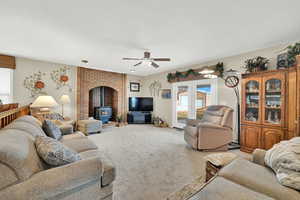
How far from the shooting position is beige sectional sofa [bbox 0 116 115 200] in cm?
94

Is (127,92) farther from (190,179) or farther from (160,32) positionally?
(190,179)

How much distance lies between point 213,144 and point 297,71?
2021 millimetres

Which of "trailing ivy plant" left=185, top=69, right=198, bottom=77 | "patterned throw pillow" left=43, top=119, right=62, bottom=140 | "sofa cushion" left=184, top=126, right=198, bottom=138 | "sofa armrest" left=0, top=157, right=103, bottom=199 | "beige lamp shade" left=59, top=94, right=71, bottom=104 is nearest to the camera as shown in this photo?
"sofa armrest" left=0, top=157, right=103, bottom=199

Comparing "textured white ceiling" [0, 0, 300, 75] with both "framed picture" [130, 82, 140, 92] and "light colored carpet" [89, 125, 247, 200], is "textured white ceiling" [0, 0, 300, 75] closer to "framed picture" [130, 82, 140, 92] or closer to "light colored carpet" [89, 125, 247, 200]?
"light colored carpet" [89, 125, 247, 200]

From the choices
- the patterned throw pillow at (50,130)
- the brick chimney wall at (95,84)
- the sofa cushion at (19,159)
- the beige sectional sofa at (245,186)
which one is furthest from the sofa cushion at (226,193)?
the brick chimney wall at (95,84)

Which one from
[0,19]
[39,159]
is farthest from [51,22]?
[39,159]

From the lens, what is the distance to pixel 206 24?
7.50 feet

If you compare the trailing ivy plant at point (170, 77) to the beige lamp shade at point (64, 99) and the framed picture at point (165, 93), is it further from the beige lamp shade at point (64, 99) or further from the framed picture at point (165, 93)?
the beige lamp shade at point (64, 99)

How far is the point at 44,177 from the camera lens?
106 centimetres

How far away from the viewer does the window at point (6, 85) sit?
399 centimetres

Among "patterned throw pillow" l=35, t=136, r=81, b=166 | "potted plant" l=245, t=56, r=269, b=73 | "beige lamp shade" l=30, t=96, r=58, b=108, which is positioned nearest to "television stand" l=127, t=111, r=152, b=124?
"beige lamp shade" l=30, t=96, r=58, b=108

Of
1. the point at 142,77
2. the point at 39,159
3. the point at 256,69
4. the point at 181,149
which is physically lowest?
the point at 181,149

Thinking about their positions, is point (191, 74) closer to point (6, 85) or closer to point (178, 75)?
point (178, 75)

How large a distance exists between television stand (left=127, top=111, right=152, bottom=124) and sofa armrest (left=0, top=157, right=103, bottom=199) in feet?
17.2
